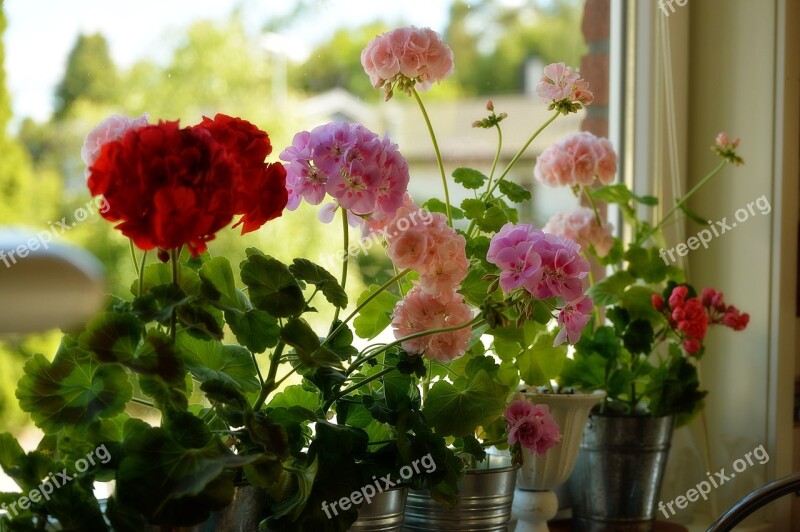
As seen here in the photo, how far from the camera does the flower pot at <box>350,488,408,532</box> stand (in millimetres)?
1039

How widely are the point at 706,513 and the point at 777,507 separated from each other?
14cm

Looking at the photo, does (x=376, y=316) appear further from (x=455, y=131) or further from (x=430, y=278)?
(x=455, y=131)

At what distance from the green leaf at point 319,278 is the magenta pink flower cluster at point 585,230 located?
0.70 metres

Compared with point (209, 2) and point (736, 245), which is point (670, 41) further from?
point (209, 2)

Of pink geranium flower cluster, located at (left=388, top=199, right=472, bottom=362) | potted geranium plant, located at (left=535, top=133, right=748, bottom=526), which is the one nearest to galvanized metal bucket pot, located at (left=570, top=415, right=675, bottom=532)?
potted geranium plant, located at (left=535, top=133, right=748, bottom=526)

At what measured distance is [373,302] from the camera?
123 cm

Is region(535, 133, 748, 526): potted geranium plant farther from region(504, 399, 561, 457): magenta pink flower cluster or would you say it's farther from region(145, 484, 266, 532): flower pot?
region(145, 484, 266, 532): flower pot

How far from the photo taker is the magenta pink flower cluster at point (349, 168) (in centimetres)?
99

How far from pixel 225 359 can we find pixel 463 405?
288 mm

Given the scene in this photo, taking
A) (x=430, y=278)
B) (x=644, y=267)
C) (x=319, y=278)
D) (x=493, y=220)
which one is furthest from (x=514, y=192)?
(x=644, y=267)

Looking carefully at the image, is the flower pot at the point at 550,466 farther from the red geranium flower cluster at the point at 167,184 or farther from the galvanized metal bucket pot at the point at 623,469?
the red geranium flower cluster at the point at 167,184

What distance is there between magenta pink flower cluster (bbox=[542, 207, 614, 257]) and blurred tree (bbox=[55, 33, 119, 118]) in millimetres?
803

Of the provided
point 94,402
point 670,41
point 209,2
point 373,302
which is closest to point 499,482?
point 373,302

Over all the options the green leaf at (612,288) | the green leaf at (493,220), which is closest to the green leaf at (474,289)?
the green leaf at (493,220)
